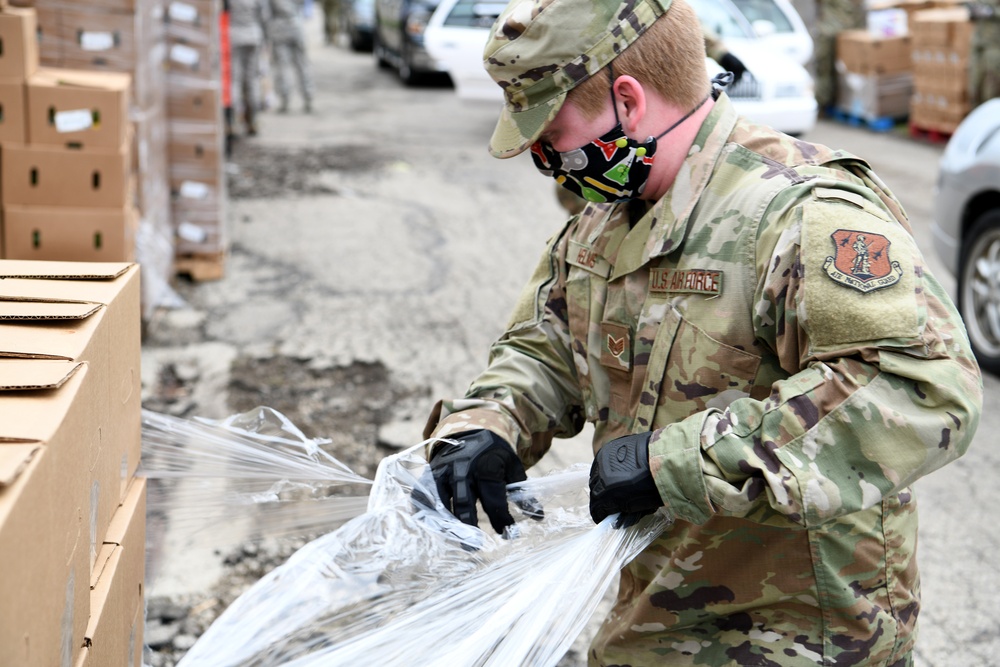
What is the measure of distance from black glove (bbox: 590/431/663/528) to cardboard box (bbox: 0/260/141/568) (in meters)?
0.71

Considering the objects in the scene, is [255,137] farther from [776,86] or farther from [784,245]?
[784,245]

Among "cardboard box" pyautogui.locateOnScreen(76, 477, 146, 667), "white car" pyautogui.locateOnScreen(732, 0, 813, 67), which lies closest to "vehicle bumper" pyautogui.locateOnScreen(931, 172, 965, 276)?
"cardboard box" pyautogui.locateOnScreen(76, 477, 146, 667)

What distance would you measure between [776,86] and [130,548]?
27.9 ft

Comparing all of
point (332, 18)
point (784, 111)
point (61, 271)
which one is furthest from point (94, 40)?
point (332, 18)

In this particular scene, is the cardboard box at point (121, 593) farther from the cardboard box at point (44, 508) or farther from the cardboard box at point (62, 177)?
the cardboard box at point (62, 177)

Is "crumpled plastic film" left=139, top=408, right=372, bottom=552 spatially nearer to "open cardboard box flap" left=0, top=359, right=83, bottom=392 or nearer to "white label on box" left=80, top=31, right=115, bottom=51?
"open cardboard box flap" left=0, top=359, right=83, bottom=392

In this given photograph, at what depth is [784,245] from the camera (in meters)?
1.48

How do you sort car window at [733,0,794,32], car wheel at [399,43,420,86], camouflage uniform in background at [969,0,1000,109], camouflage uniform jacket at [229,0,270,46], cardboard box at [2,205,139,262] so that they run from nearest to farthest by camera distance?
cardboard box at [2,205,139,262], camouflage uniform jacket at [229,0,270,46], car window at [733,0,794,32], camouflage uniform in background at [969,0,1000,109], car wheel at [399,43,420,86]

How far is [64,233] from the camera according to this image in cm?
469

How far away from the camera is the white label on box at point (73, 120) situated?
14.9 ft

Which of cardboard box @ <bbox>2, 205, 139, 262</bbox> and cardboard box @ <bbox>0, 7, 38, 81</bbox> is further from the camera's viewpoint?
cardboard box @ <bbox>2, 205, 139, 262</bbox>

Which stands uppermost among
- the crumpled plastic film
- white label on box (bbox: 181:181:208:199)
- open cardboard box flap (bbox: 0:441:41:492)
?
open cardboard box flap (bbox: 0:441:41:492)

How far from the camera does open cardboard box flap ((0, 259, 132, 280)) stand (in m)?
1.63

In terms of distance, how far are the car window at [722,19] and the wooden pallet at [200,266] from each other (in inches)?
214
